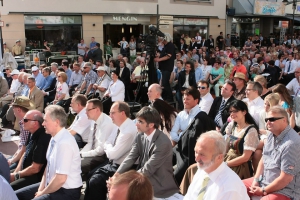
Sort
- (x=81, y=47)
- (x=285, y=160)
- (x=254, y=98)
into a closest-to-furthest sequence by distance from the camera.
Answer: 1. (x=285, y=160)
2. (x=254, y=98)
3. (x=81, y=47)

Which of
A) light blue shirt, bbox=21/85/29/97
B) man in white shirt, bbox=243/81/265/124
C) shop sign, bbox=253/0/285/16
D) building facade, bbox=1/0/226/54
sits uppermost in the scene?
shop sign, bbox=253/0/285/16

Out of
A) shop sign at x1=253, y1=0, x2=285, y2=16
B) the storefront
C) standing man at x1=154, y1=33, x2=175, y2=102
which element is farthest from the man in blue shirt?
shop sign at x1=253, y1=0, x2=285, y2=16

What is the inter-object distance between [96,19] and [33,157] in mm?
Answer: 16624

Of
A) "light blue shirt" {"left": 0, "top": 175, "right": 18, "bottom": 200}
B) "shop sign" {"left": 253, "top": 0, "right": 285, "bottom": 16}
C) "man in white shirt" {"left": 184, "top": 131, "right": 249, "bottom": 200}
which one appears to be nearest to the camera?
"man in white shirt" {"left": 184, "top": 131, "right": 249, "bottom": 200}

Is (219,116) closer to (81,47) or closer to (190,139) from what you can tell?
(190,139)

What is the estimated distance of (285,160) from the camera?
3332 millimetres

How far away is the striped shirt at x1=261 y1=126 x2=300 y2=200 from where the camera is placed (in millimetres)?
3301

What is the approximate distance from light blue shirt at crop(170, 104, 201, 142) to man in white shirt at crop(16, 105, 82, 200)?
1744 mm

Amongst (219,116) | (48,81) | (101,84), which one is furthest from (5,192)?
(48,81)

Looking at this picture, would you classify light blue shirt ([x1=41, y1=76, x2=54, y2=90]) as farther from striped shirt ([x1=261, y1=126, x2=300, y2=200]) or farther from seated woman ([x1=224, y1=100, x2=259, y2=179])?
striped shirt ([x1=261, y1=126, x2=300, y2=200])

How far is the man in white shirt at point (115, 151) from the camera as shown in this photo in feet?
14.0

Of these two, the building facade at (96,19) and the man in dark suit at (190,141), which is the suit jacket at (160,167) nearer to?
the man in dark suit at (190,141)

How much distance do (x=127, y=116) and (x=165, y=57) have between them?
15.5ft

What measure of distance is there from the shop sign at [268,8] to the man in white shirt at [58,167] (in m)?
23.1
